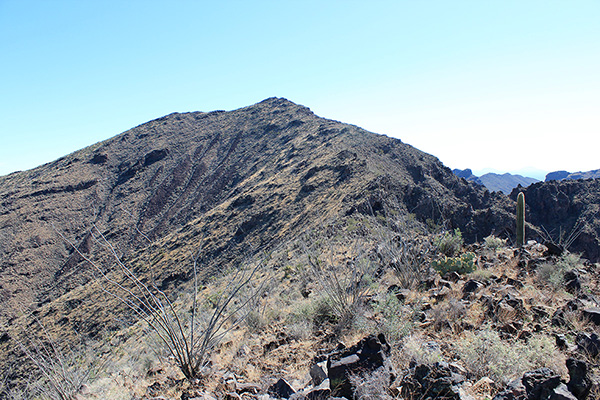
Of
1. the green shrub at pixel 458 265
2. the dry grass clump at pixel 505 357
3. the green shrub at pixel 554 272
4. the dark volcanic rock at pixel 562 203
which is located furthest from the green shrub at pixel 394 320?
the dark volcanic rock at pixel 562 203

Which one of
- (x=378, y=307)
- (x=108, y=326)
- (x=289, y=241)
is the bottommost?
(x=108, y=326)

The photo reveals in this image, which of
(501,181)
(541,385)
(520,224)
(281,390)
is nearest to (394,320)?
(281,390)

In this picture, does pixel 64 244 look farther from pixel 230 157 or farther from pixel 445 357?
pixel 445 357

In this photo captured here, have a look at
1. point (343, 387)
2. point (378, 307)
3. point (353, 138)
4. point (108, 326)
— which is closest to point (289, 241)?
point (108, 326)

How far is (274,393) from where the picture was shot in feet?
12.0

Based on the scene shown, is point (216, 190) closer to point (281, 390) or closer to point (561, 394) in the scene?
point (281, 390)

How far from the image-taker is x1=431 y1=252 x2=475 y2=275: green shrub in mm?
6773

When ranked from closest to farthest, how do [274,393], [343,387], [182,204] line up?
1. [343,387]
2. [274,393]
3. [182,204]

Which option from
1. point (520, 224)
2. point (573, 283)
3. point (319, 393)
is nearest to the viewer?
point (319, 393)

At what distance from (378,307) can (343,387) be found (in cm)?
179

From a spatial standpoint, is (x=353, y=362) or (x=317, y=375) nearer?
(x=353, y=362)

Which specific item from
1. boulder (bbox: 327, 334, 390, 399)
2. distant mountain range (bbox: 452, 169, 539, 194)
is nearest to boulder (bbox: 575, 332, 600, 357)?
boulder (bbox: 327, 334, 390, 399)

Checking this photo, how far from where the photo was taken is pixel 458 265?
6836 mm

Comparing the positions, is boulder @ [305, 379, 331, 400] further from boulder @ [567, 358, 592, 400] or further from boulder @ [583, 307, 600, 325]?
boulder @ [583, 307, 600, 325]
